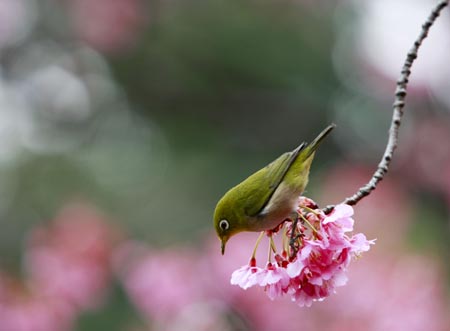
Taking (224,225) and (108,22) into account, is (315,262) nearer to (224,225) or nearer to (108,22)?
(224,225)

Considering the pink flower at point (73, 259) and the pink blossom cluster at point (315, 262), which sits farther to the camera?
the pink flower at point (73, 259)

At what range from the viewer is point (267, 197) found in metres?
1.56

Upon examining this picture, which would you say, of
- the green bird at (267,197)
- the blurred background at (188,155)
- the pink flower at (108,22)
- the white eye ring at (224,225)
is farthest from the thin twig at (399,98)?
the pink flower at (108,22)

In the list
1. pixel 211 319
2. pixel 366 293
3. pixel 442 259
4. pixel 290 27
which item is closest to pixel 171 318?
pixel 211 319

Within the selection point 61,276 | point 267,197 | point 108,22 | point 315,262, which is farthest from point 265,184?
point 108,22

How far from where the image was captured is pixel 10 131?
6.72 meters

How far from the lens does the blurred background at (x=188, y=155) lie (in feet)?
12.1

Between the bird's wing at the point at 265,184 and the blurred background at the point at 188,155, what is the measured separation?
1947 mm

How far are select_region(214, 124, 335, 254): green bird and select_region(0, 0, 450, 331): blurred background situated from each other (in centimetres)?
192

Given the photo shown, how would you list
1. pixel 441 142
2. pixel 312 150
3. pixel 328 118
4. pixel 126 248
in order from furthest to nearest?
1. pixel 328 118
2. pixel 441 142
3. pixel 126 248
4. pixel 312 150

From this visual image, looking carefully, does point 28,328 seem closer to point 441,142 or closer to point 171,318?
point 171,318

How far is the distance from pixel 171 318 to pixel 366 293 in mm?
1030

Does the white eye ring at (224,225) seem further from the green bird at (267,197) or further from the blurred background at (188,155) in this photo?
the blurred background at (188,155)

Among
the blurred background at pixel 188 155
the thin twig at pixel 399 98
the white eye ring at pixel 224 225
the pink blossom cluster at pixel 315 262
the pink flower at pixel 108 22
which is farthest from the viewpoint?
the pink flower at pixel 108 22
